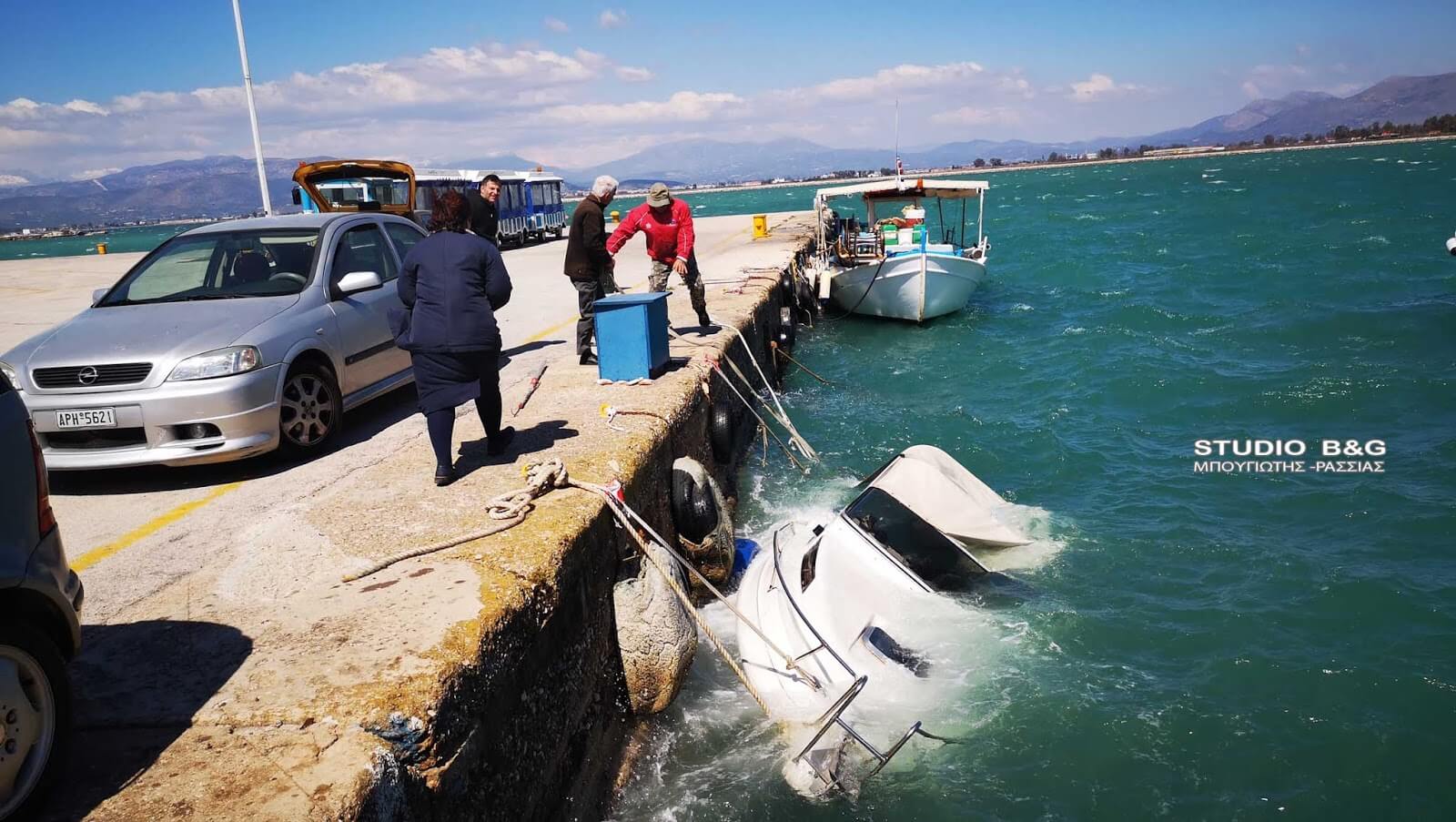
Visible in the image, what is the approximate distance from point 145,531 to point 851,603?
4.47 m

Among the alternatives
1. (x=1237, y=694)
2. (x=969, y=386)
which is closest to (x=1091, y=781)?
(x=1237, y=694)

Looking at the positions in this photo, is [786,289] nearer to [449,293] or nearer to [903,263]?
[903,263]

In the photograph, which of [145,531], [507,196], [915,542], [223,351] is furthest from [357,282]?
[507,196]

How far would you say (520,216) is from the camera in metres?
34.7

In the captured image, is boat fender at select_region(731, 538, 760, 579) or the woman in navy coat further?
boat fender at select_region(731, 538, 760, 579)

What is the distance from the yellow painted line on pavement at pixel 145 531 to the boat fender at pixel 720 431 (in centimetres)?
425

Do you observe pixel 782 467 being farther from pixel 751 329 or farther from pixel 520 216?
pixel 520 216

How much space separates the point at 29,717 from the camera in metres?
2.58

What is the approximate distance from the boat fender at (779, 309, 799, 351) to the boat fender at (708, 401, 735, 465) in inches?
275

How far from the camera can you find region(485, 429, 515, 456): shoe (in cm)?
597

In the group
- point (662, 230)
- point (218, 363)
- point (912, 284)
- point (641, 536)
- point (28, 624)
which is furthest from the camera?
point (912, 284)

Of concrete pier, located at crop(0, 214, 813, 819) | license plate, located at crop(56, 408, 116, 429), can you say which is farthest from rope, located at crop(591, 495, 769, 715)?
license plate, located at crop(56, 408, 116, 429)

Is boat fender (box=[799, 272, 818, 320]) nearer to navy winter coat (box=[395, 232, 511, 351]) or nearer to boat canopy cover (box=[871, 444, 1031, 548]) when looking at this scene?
boat canopy cover (box=[871, 444, 1031, 548])

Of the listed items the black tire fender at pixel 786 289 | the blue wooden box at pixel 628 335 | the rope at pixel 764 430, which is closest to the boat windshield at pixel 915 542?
the blue wooden box at pixel 628 335
